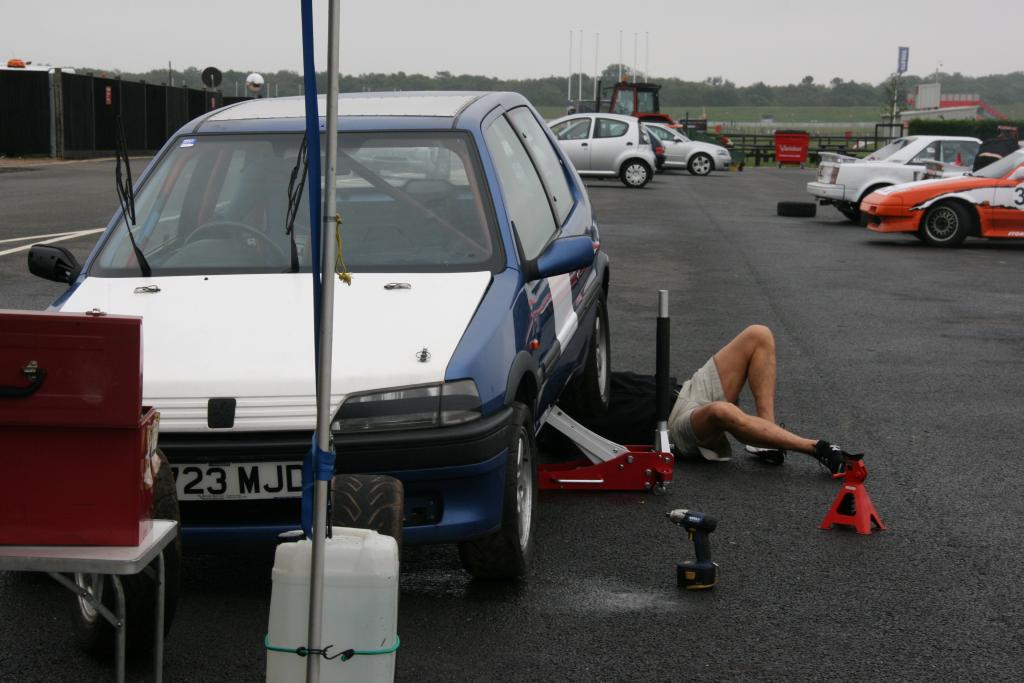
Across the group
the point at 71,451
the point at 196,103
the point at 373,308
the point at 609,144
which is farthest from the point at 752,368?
the point at 196,103

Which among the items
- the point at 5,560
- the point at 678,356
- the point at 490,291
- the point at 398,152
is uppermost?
the point at 398,152

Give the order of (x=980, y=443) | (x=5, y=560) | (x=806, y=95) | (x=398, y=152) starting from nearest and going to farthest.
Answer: (x=5, y=560) < (x=398, y=152) < (x=980, y=443) < (x=806, y=95)

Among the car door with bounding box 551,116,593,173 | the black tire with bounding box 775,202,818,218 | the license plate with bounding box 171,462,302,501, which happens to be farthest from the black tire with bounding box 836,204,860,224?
the license plate with bounding box 171,462,302,501

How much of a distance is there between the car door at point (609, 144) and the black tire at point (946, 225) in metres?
14.2

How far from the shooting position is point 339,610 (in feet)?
10.4

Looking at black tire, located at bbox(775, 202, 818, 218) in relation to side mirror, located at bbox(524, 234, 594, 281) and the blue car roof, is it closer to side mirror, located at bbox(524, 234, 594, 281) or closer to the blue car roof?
the blue car roof

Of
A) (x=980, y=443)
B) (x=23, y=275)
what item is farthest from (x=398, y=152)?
(x=23, y=275)

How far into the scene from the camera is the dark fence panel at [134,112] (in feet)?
133

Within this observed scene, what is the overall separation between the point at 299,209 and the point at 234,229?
264mm

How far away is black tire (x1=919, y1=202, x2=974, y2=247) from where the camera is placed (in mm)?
18844

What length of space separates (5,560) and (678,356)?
6.97 meters

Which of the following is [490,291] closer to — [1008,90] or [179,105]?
[179,105]

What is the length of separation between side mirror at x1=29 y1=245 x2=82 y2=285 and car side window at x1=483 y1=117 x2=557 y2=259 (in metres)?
1.72

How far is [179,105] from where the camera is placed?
45812mm
